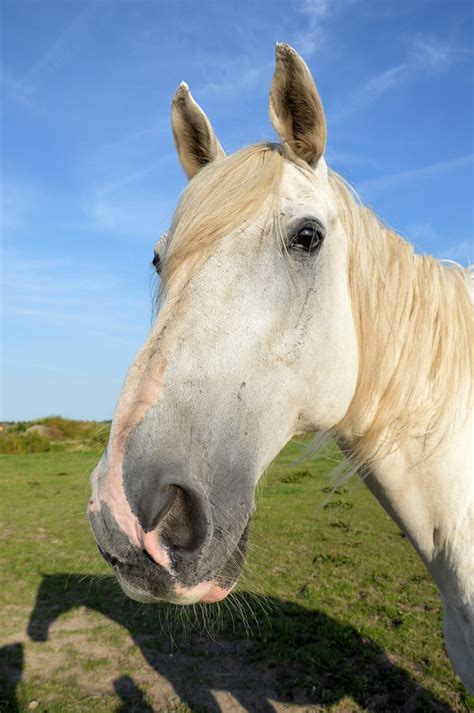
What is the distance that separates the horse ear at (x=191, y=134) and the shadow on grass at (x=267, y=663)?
2872mm

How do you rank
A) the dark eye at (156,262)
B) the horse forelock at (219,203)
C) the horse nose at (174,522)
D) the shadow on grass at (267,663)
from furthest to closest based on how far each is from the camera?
the shadow on grass at (267,663)
the dark eye at (156,262)
the horse forelock at (219,203)
the horse nose at (174,522)

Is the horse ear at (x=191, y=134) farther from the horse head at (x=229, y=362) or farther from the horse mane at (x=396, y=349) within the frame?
the horse mane at (x=396, y=349)

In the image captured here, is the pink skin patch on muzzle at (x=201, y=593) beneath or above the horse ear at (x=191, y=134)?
beneath

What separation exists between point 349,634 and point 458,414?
12.4 ft

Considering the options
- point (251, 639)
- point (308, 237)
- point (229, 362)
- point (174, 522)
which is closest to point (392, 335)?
point (308, 237)

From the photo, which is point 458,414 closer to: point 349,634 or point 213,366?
point 213,366

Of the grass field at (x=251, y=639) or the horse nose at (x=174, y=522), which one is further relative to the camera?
the grass field at (x=251, y=639)

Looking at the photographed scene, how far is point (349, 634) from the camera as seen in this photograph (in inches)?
194

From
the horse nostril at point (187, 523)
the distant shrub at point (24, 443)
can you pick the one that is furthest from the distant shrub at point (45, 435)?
the horse nostril at point (187, 523)

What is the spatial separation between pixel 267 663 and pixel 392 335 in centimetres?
383

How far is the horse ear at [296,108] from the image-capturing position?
5.69ft

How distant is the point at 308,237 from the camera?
178 cm

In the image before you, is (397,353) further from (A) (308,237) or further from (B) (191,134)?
(B) (191,134)

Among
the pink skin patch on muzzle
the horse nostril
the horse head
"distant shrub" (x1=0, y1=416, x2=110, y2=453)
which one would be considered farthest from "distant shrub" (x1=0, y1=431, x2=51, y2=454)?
the horse nostril
